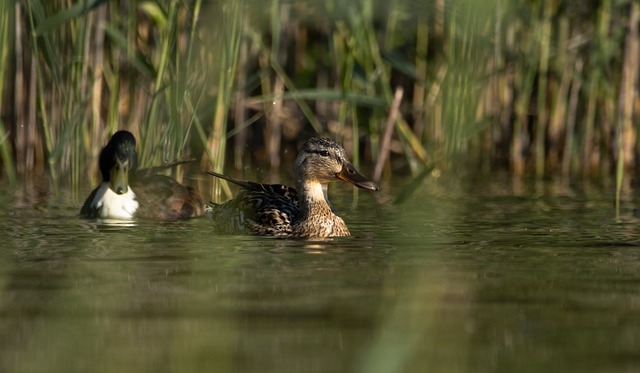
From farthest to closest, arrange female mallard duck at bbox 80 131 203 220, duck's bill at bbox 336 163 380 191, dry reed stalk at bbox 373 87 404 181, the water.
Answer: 1. dry reed stalk at bbox 373 87 404 181
2. female mallard duck at bbox 80 131 203 220
3. duck's bill at bbox 336 163 380 191
4. the water

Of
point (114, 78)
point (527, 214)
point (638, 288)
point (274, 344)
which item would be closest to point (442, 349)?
point (274, 344)

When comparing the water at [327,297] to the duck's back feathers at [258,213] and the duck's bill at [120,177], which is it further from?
the duck's bill at [120,177]

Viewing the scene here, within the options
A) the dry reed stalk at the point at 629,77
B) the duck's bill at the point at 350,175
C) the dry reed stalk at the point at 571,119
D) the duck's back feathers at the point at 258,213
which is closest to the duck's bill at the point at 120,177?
the duck's back feathers at the point at 258,213

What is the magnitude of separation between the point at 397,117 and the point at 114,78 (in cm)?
225

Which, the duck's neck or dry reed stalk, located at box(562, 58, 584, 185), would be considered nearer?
the duck's neck

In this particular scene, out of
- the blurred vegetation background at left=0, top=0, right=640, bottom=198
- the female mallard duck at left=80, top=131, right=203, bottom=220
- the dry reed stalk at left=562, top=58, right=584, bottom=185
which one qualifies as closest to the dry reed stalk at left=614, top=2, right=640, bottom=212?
the blurred vegetation background at left=0, top=0, right=640, bottom=198

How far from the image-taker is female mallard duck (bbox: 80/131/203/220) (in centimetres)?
801

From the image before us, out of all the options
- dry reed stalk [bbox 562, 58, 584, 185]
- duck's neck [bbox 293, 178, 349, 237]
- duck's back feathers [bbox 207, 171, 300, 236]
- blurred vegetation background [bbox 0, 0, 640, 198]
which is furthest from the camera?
dry reed stalk [bbox 562, 58, 584, 185]

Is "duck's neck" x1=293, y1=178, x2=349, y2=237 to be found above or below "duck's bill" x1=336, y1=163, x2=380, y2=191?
below

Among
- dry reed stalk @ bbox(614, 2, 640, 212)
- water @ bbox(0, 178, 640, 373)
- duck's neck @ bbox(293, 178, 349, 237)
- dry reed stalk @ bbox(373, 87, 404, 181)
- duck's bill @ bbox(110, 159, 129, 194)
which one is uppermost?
dry reed stalk @ bbox(614, 2, 640, 212)

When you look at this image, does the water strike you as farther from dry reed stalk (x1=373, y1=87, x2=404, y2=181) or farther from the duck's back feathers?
dry reed stalk (x1=373, y1=87, x2=404, y2=181)

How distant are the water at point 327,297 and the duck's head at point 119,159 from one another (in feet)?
2.24

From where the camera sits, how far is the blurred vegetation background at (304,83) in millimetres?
7891

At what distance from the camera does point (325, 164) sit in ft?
24.4
